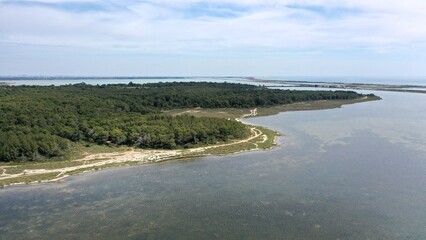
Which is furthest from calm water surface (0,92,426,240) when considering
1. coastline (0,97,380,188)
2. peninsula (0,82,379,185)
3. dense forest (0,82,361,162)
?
dense forest (0,82,361,162)

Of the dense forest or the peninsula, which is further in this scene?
the dense forest

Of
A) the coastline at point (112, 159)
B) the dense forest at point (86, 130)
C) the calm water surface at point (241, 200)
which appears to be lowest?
the calm water surface at point (241, 200)

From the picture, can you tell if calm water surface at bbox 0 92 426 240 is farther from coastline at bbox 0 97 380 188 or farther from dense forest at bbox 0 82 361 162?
dense forest at bbox 0 82 361 162

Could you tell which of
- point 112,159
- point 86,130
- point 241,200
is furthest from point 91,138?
point 241,200

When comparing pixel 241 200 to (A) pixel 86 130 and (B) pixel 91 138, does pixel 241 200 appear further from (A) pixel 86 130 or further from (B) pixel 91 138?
(A) pixel 86 130

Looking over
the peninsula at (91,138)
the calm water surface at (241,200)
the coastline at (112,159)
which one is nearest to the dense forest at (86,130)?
the peninsula at (91,138)

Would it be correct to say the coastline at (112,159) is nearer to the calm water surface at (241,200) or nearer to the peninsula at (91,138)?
the peninsula at (91,138)

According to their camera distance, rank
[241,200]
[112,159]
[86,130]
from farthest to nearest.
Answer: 1. [86,130]
2. [112,159]
3. [241,200]

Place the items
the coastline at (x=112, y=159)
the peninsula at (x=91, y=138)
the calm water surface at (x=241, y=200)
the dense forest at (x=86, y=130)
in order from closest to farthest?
the calm water surface at (x=241, y=200)
the coastline at (x=112, y=159)
the peninsula at (x=91, y=138)
the dense forest at (x=86, y=130)

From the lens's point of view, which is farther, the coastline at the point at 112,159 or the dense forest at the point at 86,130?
the dense forest at the point at 86,130
